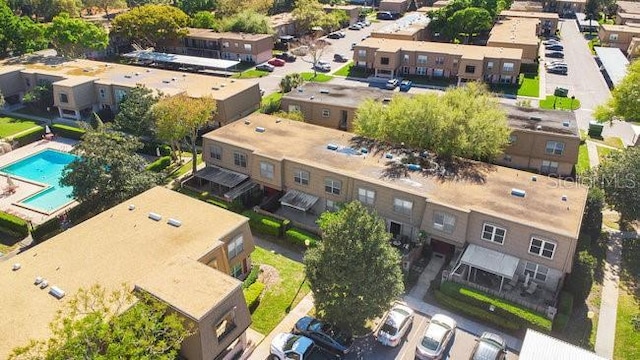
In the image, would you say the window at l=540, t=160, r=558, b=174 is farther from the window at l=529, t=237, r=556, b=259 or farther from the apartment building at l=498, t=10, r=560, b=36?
the apartment building at l=498, t=10, r=560, b=36

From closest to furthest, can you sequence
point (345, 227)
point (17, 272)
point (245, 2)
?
point (345, 227), point (17, 272), point (245, 2)

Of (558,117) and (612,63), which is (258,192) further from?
(612,63)

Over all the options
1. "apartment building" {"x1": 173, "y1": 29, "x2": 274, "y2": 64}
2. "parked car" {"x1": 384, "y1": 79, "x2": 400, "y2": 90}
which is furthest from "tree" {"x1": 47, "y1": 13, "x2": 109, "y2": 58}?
"parked car" {"x1": 384, "y1": 79, "x2": 400, "y2": 90}

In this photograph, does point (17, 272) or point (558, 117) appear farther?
point (558, 117)

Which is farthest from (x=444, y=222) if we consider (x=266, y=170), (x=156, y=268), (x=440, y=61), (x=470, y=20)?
(x=470, y=20)

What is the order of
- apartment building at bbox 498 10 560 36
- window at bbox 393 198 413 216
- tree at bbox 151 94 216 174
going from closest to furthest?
1. window at bbox 393 198 413 216
2. tree at bbox 151 94 216 174
3. apartment building at bbox 498 10 560 36

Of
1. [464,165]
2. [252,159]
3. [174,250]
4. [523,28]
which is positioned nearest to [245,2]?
[523,28]
